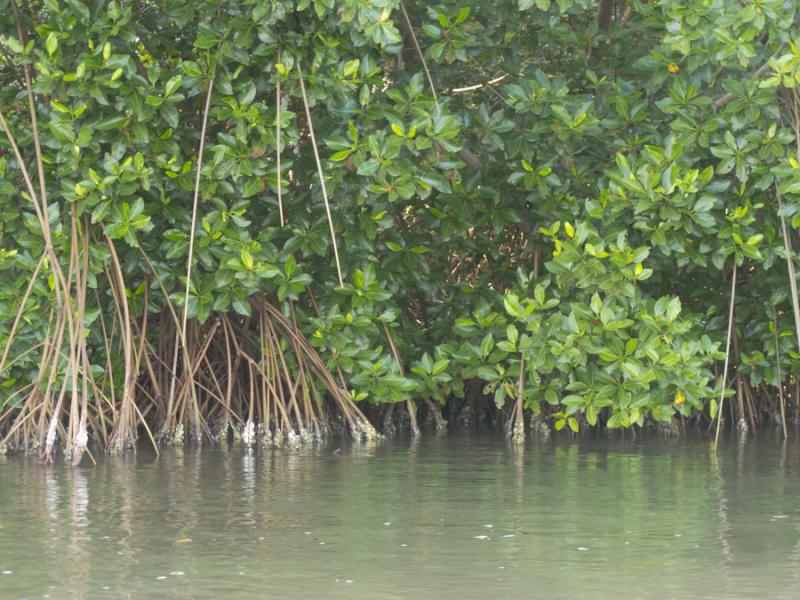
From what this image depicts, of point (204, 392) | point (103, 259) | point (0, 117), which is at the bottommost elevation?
point (204, 392)

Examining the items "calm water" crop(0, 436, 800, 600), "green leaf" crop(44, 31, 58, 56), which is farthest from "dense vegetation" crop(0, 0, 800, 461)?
"calm water" crop(0, 436, 800, 600)

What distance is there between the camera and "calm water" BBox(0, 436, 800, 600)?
4699 mm

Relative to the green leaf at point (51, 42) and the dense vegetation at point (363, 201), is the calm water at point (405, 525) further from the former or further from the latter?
the green leaf at point (51, 42)

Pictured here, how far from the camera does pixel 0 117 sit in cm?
788

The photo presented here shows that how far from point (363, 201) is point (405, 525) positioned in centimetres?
281

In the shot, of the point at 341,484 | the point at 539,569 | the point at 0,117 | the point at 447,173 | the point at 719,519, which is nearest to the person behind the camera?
the point at 539,569

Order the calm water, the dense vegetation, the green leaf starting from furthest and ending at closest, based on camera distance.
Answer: the dense vegetation < the green leaf < the calm water

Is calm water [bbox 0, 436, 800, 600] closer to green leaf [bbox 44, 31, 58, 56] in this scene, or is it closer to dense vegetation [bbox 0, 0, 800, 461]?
dense vegetation [bbox 0, 0, 800, 461]

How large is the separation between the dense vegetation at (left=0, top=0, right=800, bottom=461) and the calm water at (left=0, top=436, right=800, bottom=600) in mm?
624

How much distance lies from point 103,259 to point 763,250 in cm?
350

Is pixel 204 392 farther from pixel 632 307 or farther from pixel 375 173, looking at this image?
pixel 632 307

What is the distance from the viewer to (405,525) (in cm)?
575

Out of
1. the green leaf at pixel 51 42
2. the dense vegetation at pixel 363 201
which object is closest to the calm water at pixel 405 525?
the dense vegetation at pixel 363 201

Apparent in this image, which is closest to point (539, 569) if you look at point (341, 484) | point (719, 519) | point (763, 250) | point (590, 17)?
point (719, 519)
